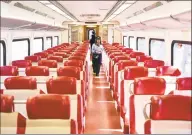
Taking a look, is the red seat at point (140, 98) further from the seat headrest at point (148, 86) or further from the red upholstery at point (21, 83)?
the red upholstery at point (21, 83)

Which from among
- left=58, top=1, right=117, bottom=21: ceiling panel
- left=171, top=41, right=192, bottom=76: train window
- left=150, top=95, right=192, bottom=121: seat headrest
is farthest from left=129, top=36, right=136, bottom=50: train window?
left=150, top=95, right=192, bottom=121: seat headrest

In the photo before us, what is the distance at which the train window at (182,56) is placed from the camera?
24.0ft

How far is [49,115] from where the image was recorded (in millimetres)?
3508

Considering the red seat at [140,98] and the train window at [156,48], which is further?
the train window at [156,48]

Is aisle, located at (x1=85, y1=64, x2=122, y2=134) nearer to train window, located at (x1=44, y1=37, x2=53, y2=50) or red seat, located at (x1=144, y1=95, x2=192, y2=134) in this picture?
red seat, located at (x1=144, y1=95, x2=192, y2=134)

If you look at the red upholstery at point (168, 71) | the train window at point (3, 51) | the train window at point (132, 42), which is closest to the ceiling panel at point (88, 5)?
the train window at point (3, 51)

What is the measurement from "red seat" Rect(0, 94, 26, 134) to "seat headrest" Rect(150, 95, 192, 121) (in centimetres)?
137

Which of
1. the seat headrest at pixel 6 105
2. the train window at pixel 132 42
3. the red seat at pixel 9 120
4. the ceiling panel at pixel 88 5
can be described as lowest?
the red seat at pixel 9 120

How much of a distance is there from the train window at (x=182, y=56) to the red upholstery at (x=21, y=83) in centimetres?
345

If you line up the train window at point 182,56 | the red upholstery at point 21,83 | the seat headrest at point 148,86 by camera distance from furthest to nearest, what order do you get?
the train window at point 182,56 → the red upholstery at point 21,83 → the seat headrest at point 148,86

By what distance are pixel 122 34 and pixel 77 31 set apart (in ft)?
15.5

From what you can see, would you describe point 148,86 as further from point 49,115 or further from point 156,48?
point 156,48

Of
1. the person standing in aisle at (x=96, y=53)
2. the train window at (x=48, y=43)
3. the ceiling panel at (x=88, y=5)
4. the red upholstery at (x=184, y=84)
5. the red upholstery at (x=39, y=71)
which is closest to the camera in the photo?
the red upholstery at (x=184, y=84)

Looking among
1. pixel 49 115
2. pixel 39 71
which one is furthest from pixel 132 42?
pixel 49 115
